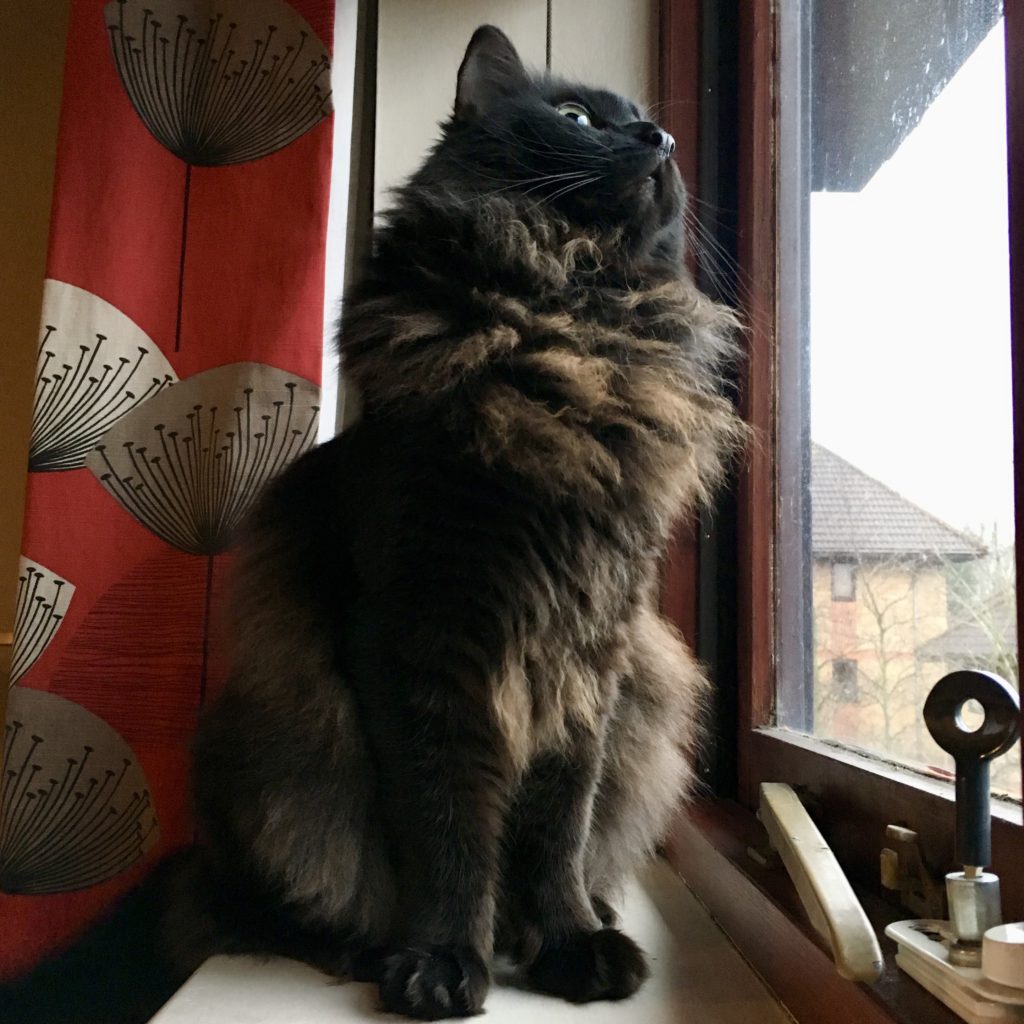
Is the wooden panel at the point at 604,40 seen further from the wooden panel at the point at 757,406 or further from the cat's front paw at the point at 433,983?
the cat's front paw at the point at 433,983

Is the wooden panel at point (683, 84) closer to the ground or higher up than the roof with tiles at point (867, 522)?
higher up

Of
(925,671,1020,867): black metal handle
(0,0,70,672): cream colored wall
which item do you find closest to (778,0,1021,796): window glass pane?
(925,671,1020,867): black metal handle

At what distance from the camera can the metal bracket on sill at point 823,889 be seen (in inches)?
25.5

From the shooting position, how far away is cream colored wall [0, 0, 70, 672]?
1715mm

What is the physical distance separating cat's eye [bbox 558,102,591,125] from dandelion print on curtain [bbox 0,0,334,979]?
0.52 metres

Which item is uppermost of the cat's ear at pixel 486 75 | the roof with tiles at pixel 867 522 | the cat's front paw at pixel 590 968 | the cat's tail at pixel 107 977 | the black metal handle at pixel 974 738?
the cat's ear at pixel 486 75

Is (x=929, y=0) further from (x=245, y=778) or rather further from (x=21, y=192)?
(x=21, y=192)

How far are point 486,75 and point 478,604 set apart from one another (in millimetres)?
758

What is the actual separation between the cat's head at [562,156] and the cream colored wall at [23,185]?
41.1 inches

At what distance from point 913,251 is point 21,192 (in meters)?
1.67

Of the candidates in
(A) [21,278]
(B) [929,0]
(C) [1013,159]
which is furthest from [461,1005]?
(A) [21,278]

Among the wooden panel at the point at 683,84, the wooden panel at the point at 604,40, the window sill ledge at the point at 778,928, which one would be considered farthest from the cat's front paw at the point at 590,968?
the wooden panel at the point at 604,40

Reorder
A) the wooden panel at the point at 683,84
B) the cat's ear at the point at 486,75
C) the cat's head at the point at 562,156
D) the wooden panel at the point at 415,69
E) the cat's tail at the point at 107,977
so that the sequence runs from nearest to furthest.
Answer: the cat's head at the point at 562,156 → the cat's ear at the point at 486,75 → the cat's tail at the point at 107,977 → the wooden panel at the point at 683,84 → the wooden panel at the point at 415,69

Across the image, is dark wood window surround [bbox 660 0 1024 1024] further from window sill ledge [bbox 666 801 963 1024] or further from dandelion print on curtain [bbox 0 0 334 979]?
dandelion print on curtain [bbox 0 0 334 979]
